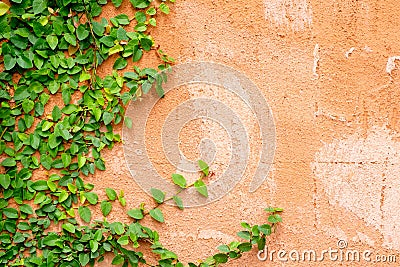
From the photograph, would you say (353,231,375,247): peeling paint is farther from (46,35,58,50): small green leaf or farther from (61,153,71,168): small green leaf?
(46,35,58,50): small green leaf

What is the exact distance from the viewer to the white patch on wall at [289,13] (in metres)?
2.19

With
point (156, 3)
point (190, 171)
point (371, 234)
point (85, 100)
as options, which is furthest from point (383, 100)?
point (85, 100)

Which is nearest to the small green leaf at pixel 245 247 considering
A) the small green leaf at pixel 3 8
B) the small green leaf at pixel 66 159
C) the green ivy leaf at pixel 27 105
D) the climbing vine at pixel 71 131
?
the climbing vine at pixel 71 131

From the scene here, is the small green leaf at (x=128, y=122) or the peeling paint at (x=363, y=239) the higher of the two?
the small green leaf at (x=128, y=122)

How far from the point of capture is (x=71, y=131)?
2.19m

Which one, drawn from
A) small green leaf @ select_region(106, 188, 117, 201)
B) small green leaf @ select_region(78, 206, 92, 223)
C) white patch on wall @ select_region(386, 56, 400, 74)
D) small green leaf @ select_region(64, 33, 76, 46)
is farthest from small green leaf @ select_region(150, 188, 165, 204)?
white patch on wall @ select_region(386, 56, 400, 74)

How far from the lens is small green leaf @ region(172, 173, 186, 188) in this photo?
2.21m

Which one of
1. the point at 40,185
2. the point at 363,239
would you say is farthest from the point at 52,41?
the point at 363,239

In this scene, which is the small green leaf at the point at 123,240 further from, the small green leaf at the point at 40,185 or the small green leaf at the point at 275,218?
the small green leaf at the point at 275,218

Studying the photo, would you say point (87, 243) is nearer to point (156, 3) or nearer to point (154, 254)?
point (154, 254)

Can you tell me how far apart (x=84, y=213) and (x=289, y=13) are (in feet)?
3.76

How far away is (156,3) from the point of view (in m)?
2.20

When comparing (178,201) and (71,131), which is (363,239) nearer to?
(178,201)

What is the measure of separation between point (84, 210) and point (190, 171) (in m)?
0.45
